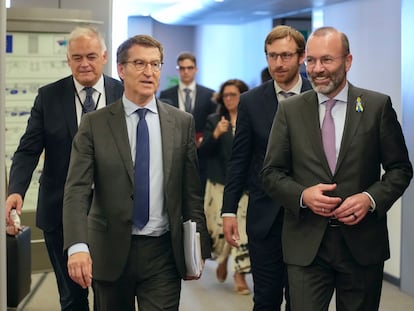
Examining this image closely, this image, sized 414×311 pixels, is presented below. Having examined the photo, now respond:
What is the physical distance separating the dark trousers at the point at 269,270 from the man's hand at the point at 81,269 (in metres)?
1.18

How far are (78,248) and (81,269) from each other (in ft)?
0.31

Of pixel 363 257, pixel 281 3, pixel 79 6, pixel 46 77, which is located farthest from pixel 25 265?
pixel 281 3

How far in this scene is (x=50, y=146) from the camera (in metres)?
4.01

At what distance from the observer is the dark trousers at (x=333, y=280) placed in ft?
10.7

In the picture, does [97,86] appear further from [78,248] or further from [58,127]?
[78,248]

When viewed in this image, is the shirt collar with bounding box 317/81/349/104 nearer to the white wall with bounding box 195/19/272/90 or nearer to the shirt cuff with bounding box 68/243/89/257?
the shirt cuff with bounding box 68/243/89/257

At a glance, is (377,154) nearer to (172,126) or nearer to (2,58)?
(172,126)

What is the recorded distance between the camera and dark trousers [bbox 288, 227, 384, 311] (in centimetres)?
326

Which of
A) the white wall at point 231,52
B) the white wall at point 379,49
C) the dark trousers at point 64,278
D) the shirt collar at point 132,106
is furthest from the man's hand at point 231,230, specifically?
the white wall at point 231,52

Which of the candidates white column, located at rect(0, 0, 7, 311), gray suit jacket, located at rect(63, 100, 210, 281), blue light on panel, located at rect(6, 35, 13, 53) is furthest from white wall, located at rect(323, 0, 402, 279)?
white column, located at rect(0, 0, 7, 311)

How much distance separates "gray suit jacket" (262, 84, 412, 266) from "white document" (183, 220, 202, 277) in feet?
1.26

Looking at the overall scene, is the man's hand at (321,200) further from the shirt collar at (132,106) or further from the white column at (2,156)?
the white column at (2,156)

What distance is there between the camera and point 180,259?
3.21 m

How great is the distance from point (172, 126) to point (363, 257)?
3.04 feet
